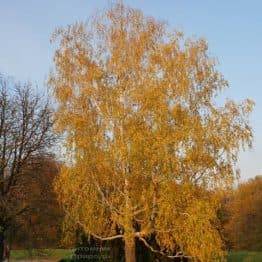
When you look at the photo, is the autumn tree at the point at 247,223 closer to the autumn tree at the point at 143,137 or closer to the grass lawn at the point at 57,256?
the grass lawn at the point at 57,256

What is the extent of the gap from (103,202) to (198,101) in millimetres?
6166

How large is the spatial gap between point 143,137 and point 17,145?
8.74 metres

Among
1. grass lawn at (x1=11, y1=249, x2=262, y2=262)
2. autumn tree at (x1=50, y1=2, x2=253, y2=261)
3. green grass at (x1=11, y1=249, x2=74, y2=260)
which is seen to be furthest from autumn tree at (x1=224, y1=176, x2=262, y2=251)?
autumn tree at (x1=50, y1=2, x2=253, y2=261)

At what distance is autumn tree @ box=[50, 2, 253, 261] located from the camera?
2136 cm

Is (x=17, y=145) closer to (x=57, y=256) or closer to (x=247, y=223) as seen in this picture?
(x=57, y=256)

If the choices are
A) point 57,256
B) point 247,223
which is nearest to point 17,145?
point 57,256

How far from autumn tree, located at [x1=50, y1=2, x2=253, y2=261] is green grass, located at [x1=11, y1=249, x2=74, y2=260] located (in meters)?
10.8

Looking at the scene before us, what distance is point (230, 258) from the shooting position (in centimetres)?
4350

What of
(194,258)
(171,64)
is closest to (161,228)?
(194,258)

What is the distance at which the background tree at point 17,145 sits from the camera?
27250 mm

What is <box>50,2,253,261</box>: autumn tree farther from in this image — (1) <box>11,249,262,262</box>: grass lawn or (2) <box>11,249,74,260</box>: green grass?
(1) <box>11,249,262,262</box>: grass lawn

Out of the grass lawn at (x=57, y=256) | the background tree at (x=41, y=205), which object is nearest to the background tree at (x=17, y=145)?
the background tree at (x=41, y=205)

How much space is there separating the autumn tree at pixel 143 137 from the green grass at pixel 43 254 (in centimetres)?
1082

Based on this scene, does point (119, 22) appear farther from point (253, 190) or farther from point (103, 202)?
point (253, 190)
